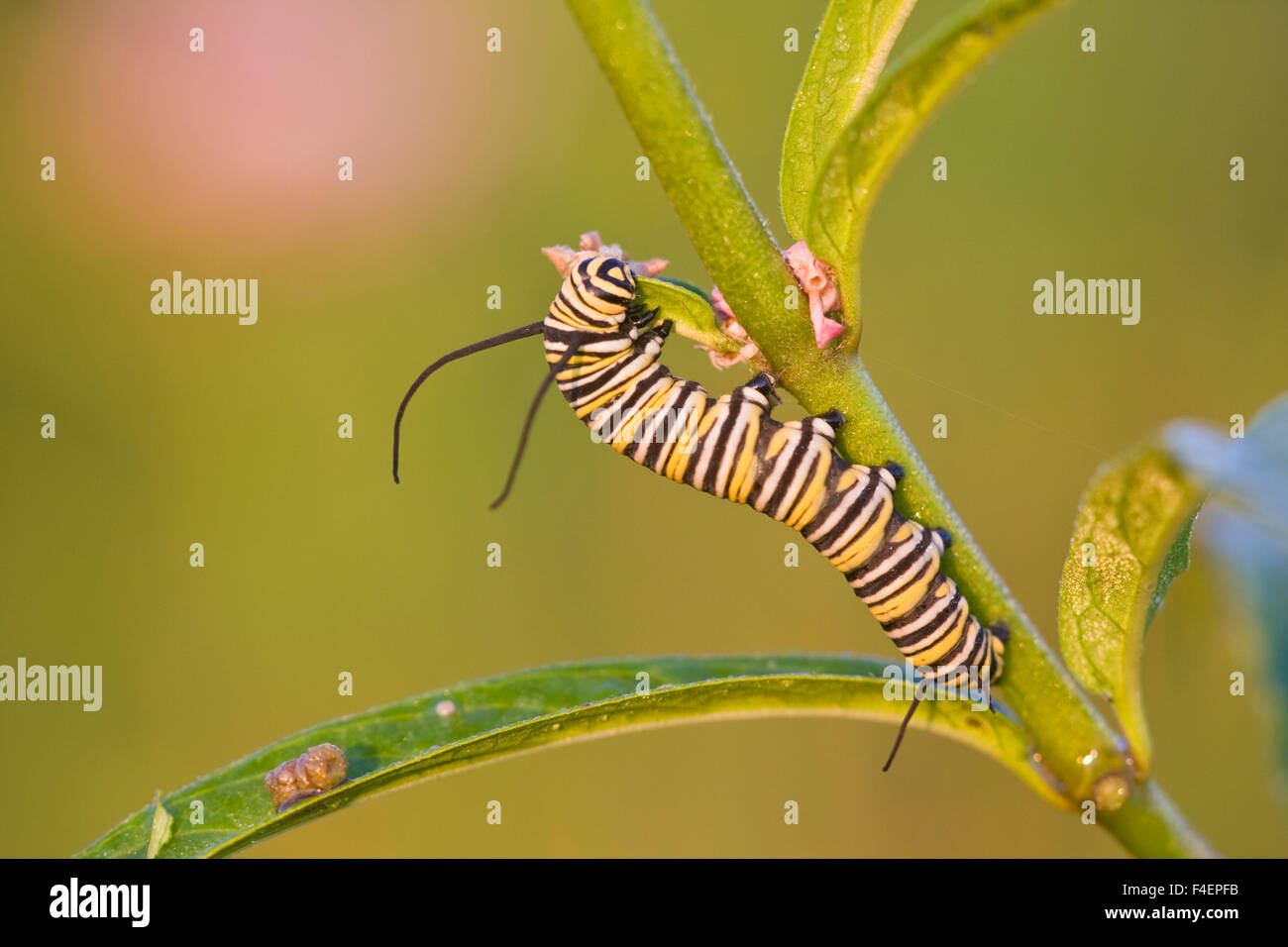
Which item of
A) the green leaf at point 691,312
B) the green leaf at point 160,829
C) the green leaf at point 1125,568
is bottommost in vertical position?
the green leaf at point 160,829

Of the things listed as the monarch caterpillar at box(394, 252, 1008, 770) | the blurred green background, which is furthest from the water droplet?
the blurred green background

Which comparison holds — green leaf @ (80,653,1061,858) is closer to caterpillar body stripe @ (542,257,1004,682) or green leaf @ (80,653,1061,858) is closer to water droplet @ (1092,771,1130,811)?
water droplet @ (1092,771,1130,811)

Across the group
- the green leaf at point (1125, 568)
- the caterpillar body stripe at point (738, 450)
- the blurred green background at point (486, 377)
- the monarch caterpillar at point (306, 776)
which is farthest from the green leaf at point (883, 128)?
the blurred green background at point (486, 377)

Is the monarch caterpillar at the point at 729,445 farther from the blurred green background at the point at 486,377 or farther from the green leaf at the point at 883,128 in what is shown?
the blurred green background at the point at 486,377

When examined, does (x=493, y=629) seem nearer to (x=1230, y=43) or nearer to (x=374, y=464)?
(x=374, y=464)

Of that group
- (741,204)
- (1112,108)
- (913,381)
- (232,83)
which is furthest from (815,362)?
(232,83)
